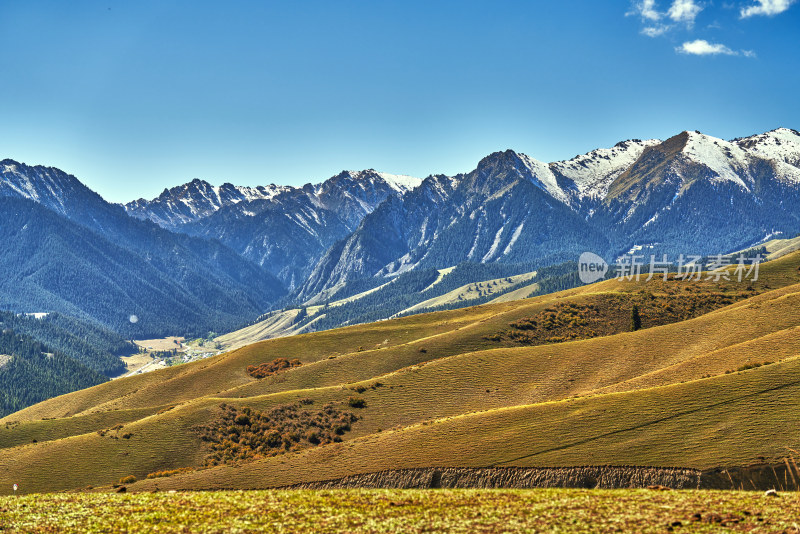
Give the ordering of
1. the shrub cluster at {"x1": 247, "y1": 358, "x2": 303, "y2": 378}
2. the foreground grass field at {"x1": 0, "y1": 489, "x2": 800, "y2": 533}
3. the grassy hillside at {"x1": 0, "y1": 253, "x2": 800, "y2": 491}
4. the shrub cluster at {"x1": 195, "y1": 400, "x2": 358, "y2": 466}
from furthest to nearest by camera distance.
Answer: the shrub cluster at {"x1": 247, "y1": 358, "x2": 303, "y2": 378} → the shrub cluster at {"x1": 195, "y1": 400, "x2": 358, "y2": 466} → the grassy hillside at {"x1": 0, "y1": 253, "x2": 800, "y2": 491} → the foreground grass field at {"x1": 0, "y1": 489, "x2": 800, "y2": 533}

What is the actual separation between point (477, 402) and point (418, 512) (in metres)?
66.2

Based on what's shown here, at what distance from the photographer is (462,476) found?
68.5 meters

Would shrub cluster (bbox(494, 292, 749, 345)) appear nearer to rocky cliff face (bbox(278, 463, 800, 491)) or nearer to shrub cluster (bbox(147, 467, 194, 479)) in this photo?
rocky cliff face (bbox(278, 463, 800, 491))

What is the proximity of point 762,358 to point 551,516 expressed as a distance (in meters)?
69.6

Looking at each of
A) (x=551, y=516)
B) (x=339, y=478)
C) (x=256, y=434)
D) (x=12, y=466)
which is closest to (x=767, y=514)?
(x=551, y=516)

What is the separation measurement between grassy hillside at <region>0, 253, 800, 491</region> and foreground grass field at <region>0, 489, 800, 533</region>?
22.7m

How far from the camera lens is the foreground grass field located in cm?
3584

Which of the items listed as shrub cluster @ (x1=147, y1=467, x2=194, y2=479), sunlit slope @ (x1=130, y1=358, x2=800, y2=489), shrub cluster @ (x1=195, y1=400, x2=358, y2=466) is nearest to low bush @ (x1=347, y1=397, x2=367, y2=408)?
shrub cluster @ (x1=195, y1=400, x2=358, y2=466)

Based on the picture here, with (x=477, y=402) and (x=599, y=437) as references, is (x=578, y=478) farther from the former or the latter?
(x=477, y=402)

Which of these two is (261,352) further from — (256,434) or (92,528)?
(92,528)

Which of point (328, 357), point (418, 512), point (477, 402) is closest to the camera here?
point (418, 512)

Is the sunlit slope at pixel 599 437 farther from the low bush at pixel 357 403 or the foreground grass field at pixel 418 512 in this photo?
the low bush at pixel 357 403

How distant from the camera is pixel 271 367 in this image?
158250mm

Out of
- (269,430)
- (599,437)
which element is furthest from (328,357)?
(599,437)
